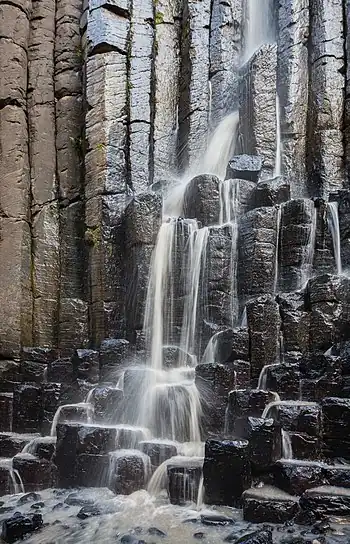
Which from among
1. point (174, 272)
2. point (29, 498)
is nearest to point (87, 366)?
point (174, 272)

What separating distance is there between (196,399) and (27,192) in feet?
26.1

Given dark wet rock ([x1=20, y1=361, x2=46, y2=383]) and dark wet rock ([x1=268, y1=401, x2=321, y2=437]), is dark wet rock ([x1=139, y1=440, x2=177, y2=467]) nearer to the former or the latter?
dark wet rock ([x1=268, y1=401, x2=321, y2=437])

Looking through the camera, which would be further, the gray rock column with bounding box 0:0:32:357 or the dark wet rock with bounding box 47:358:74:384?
the gray rock column with bounding box 0:0:32:357

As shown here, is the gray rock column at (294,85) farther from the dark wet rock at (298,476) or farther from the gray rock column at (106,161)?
the dark wet rock at (298,476)

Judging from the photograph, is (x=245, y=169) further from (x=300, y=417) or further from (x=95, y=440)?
(x=95, y=440)

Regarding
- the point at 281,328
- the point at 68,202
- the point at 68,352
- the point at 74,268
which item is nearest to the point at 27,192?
the point at 68,202

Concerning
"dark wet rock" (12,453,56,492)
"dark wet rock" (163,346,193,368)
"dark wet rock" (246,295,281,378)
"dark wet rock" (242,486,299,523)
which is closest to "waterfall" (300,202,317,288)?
"dark wet rock" (246,295,281,378)

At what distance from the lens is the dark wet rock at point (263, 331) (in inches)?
371

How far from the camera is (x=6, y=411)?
33.9 feet

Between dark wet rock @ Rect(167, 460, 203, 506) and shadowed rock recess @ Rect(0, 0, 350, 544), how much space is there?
0.03 meters

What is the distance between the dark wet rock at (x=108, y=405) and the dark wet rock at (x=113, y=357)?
126 centimetres

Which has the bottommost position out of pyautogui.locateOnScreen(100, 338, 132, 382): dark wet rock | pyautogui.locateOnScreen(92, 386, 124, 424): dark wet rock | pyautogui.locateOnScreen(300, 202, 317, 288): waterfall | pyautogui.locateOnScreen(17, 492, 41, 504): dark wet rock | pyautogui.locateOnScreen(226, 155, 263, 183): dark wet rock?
pyautogui.locateOnScreen(17, 492, 41, 504): dark wet rock

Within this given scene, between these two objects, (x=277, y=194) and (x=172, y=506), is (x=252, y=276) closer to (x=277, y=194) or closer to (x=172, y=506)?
(x=277, y=194)

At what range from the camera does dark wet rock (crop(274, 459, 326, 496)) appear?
20.8 ft
